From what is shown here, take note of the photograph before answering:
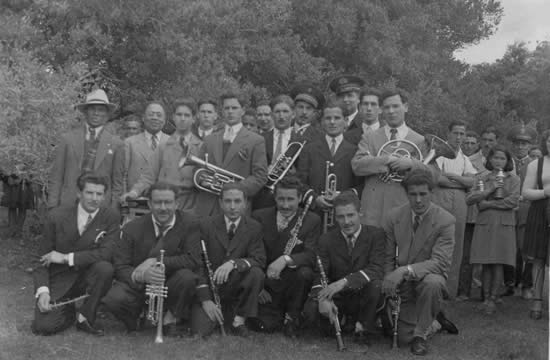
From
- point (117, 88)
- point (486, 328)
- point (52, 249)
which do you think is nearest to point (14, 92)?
point (117, 88)

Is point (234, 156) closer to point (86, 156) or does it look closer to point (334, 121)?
point (334, 121)

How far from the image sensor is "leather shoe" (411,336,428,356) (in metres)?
5.27

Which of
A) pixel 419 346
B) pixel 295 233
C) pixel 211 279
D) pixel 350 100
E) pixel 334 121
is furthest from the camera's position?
pixel 350 100

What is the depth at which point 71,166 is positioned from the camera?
21.4 feet

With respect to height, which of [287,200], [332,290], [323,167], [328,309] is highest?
[323,167]

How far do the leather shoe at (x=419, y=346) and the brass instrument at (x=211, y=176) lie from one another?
7.06 ft

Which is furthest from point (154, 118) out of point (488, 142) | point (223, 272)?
point (488, 142)

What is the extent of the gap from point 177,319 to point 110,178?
5.62 feet

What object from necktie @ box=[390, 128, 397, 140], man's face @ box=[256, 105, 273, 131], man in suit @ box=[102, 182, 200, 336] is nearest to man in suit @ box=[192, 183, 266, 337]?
man in suit @ box=[102, 182, 200, 336]

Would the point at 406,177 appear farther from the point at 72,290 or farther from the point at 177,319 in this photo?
the point at 72,290

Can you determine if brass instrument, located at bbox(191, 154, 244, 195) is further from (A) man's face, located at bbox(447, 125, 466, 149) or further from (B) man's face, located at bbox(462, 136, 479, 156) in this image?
(B) man's face, located at bbox(462, 136, 479, 156)

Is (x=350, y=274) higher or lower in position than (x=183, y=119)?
lower

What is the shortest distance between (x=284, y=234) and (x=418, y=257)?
1192mm

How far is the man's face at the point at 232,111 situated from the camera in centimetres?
669
